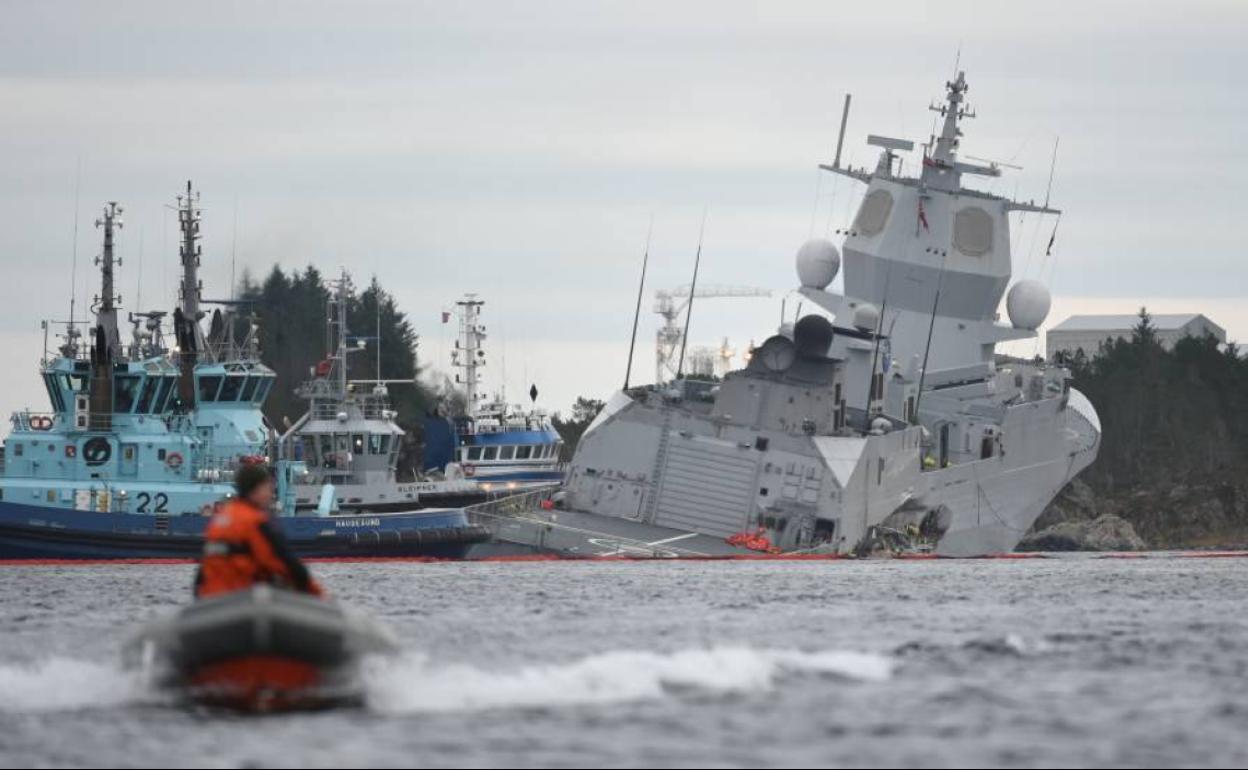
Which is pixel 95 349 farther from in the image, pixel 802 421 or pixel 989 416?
pixel 989 416

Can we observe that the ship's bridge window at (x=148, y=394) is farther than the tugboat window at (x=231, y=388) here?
No

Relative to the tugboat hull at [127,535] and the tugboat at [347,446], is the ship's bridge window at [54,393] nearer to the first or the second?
the tugboat hull at [127,535]

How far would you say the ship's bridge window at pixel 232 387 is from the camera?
6053 centimetres

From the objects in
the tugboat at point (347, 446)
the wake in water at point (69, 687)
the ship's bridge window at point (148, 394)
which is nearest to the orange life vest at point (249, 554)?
the wake in water at point (69, 687)

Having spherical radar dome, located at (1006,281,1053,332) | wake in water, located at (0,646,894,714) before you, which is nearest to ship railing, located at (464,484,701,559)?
spherical radar dome, located at (1006,281,1053,332)

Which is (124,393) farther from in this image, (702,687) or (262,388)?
(702,687)

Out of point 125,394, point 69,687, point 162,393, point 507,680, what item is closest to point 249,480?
point 69,687

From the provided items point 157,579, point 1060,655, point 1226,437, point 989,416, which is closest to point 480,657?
point 1060,655

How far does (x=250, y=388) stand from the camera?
60969mm

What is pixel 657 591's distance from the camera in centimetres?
4362

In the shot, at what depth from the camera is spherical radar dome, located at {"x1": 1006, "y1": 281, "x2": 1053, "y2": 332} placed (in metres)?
80.0

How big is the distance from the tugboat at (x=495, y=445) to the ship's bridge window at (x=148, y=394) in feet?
74.3

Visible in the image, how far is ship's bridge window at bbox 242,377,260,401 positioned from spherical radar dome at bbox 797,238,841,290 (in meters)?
24.8

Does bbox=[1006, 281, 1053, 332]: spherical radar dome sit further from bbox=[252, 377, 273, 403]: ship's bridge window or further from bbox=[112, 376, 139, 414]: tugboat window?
bbox=[112, 376, 139, 414]: tugboat window
